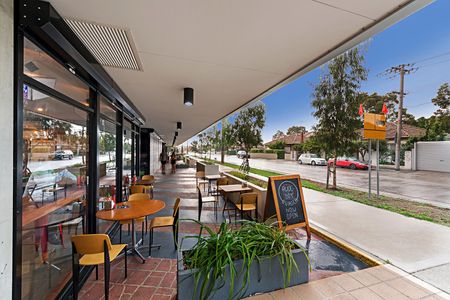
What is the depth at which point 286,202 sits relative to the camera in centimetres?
321

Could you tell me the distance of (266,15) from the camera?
1645 millimetres

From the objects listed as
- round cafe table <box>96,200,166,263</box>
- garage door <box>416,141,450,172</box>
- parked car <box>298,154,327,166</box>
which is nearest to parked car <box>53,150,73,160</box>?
round cafe table <box>96,200,166,263</box>

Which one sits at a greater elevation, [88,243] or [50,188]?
[50,188]

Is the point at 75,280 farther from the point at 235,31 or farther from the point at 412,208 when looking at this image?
the point at 412,208

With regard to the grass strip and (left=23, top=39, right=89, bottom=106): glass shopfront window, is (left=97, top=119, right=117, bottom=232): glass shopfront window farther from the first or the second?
the grass strip

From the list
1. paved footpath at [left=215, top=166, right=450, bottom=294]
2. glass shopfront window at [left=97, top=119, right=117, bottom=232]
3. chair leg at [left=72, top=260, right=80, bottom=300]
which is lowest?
paved footpath at [left=215, top=166, right=450, bottom=294]

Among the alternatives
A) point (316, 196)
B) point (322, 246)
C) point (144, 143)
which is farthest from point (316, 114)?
point (144, 143)

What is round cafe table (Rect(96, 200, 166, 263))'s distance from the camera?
97.3 inches

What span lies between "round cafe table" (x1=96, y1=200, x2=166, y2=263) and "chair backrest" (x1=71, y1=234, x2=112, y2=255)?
504mm

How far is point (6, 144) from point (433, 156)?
21320mm

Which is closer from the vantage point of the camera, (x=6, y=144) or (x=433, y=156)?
(x=6, y=144)

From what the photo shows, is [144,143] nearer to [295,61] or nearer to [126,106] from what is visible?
[126,106]

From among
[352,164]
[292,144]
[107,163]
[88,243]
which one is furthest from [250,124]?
[292,144]

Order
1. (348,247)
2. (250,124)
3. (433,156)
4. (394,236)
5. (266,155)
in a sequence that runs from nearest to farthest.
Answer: (348,247)
(394,236)
(250,124)
(433,156)
(266,155)
